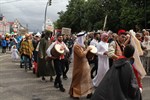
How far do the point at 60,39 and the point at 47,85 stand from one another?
178 cm

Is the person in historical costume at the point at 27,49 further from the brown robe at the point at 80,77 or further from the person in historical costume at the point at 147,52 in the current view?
the brown robe at the point at 80,77

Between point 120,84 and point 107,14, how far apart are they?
61.4 metres

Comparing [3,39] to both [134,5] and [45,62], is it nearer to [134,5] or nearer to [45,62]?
[45,62]

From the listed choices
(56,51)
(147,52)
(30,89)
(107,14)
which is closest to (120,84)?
(56,51)

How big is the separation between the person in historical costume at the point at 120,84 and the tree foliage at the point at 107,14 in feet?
80.1

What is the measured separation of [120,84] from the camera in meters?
5.77

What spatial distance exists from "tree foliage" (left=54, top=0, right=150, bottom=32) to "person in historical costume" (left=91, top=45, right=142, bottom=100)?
24.4 meters

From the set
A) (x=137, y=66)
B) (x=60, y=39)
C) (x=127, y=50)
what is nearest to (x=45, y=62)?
(x=60, y=39)

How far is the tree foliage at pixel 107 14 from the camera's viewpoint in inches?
1924

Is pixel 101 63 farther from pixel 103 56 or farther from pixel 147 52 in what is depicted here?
pixel 147 52

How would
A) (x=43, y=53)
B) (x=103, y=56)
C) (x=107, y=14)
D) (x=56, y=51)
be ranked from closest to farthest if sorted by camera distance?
(x=103, y=56)
(x=56, y=51)
(x=43, y=53)
(x=107, y=14)

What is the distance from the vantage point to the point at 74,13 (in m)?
88.8

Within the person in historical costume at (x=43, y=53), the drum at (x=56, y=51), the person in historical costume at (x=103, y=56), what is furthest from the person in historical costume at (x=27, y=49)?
the person in historical costume at (x=103, y=56)

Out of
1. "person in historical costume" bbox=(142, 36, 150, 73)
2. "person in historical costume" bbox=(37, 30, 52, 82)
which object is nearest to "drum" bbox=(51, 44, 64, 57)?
"person in historical costume" bbox=(37, 30, 52, 82)
